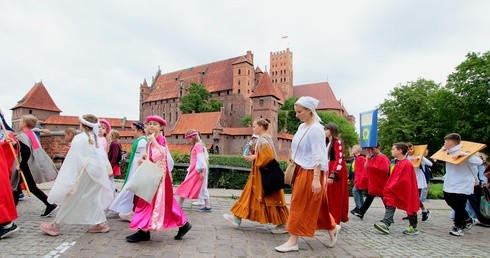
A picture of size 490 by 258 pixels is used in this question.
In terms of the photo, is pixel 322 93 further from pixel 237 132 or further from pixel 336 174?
pixel 336 174

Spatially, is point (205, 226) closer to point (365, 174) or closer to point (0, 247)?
point (0, 247)

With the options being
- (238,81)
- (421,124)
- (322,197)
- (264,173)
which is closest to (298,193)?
(322,197)

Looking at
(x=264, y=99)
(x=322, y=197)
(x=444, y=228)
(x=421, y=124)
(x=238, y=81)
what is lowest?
(x=444, y=228)

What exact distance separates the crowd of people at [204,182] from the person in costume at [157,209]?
1 cm

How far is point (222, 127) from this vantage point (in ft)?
197

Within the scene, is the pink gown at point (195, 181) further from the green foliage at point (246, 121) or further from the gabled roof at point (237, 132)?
the green foliage at point (246, 121)

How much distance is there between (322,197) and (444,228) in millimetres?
4093

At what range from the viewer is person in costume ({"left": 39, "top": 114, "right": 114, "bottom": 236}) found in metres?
4.93

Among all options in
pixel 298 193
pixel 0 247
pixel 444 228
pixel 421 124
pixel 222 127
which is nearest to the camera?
pixel 0 247

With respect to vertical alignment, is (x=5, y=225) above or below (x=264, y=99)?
below

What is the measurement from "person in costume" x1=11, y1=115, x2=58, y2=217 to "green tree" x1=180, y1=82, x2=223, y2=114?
214 feet

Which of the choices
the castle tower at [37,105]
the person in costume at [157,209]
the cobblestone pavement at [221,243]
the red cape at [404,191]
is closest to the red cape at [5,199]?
the cobblestone pavement at [221,243]

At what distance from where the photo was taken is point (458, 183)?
22.8 ft

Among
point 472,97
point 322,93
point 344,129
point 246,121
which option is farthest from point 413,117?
point 322,93
